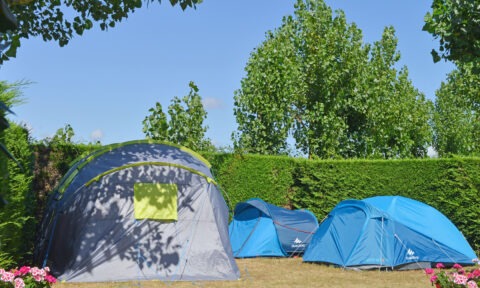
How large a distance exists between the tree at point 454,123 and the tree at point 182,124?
1633cm

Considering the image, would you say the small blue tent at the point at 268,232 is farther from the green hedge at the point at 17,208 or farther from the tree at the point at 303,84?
the tree at the point at 303,84

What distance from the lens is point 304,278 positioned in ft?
33.6

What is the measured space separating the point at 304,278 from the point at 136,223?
3.11m

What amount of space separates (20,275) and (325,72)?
17747 mm

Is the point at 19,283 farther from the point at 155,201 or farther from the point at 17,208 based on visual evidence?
the point at 155,201

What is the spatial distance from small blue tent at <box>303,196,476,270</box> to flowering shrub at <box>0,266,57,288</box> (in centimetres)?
646

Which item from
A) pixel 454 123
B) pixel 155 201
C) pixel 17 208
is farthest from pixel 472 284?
pixel 454 123

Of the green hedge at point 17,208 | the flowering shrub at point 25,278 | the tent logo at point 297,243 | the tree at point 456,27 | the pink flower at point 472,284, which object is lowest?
the tent logo at point 297,243

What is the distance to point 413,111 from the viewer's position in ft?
82.5

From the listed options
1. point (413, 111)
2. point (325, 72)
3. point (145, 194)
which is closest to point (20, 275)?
point (145, 194)

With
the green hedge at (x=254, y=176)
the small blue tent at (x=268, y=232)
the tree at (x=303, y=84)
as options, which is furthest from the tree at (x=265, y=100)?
the small blue tent at (x=268, y=232)

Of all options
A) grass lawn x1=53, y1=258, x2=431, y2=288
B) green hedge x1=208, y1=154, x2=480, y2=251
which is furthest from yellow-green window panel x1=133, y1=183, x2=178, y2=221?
green hedge x1=208, y1=154, x2=480, y2=251

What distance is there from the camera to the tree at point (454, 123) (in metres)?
30.9

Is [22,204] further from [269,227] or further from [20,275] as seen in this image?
[269,227]
